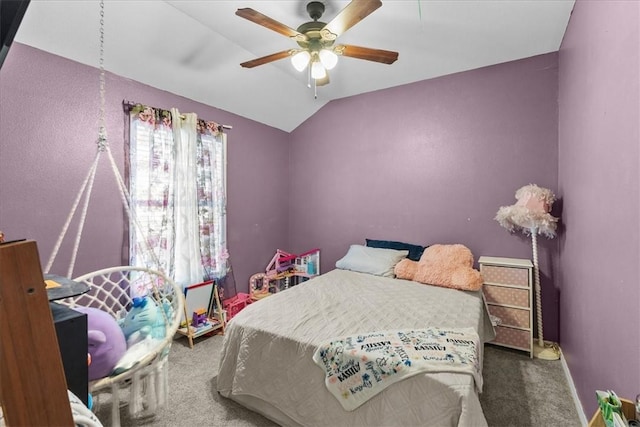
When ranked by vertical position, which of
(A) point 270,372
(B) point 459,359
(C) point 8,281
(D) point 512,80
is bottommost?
(A) point 270,372

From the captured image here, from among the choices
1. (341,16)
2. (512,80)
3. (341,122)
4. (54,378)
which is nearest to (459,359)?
(54,378)

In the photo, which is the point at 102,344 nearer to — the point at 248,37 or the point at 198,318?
the point at 198,318

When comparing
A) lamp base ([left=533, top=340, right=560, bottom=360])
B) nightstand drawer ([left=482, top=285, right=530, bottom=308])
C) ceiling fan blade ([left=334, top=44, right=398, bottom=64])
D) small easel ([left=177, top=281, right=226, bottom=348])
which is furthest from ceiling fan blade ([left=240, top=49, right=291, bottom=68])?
lamp base ([left=533, top=340, right=560, bottom=360])

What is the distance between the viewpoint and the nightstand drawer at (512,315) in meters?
2.70

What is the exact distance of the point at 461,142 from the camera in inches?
128

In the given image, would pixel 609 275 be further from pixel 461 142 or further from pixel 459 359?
pixel 461 142

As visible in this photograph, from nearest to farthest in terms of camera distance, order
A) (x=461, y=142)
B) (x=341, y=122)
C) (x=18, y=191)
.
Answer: (x=18, y=191)
(x=461, y=142)
(x=341, y=122)

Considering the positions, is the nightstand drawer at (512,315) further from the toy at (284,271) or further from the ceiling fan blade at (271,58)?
the ceiling fan blade at (271,58)

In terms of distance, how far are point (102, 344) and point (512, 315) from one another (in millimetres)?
3104

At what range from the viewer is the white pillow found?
3211 mm

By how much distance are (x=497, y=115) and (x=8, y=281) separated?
3663 millimetres

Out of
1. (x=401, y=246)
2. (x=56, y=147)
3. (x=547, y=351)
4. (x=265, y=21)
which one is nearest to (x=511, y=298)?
(x=547, y=351)

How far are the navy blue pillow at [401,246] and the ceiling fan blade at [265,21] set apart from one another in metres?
2.36

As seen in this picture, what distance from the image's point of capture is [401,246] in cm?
348
